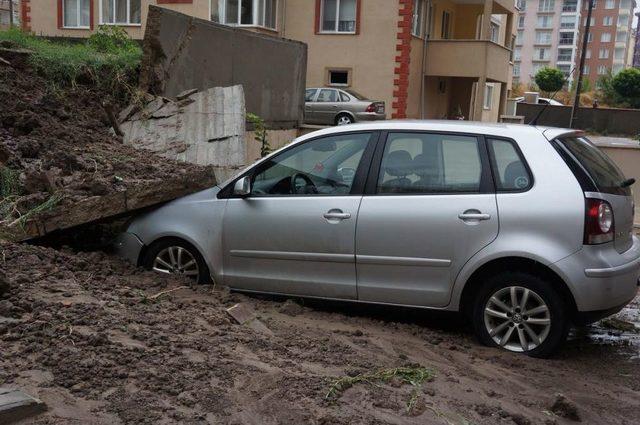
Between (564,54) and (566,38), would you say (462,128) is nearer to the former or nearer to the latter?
(564,54)

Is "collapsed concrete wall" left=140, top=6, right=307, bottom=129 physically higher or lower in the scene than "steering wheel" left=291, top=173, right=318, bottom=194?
higher

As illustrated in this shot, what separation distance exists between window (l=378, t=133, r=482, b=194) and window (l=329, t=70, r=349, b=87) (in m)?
22.1

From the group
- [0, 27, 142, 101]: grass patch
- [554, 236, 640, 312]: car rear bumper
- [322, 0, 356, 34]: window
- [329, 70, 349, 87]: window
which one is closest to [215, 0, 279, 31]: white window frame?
[322, 0, 356, 34]: window

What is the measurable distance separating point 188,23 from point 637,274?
7123 millimetres

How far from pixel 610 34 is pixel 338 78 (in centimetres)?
10694

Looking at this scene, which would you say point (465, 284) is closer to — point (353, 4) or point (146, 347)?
point (146, 347)

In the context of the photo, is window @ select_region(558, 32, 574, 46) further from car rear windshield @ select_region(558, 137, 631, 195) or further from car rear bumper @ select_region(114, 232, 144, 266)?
car rear bumper @ select_region(114, 232, 144, 266)

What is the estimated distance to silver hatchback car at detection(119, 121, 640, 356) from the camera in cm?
487

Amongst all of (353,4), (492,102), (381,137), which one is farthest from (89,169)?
(492,102)

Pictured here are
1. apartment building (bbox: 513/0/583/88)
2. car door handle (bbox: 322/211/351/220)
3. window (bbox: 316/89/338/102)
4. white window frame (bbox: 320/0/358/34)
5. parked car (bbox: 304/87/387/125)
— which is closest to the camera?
car door handle (bbox: 322/211/351/220)

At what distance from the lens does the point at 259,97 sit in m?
12.5

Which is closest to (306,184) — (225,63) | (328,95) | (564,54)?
(225,63)

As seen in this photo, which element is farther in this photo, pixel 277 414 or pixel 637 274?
pixel 637 274

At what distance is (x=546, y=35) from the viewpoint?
11781cm
